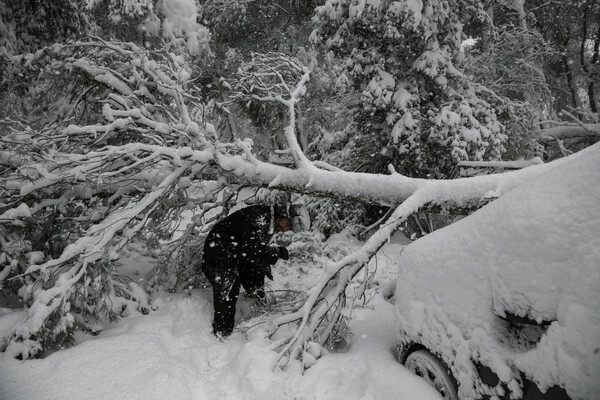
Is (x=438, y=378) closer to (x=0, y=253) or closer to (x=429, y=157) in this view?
→ (x=0, y=253)

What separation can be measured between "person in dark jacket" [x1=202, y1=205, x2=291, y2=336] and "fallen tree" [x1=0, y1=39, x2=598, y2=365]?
1.42 feet

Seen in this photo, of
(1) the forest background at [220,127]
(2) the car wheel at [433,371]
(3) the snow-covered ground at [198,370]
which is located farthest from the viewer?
(1) the forest background at [220,127]

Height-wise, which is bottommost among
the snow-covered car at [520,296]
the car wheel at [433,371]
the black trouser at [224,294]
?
the black trouser at [224,294]

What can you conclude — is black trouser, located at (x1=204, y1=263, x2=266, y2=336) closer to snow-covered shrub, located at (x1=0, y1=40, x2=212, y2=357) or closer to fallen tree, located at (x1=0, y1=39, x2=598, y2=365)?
fallen tree, located at (x1=0, y1=39, x2=598, y2=365)

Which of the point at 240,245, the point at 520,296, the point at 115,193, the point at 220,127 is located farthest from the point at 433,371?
the point at 220,127

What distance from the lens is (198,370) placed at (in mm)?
3037

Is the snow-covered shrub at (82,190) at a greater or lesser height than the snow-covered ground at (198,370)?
greater

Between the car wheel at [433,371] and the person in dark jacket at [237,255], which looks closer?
the car wheel at [433,371]

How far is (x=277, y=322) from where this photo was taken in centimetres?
307

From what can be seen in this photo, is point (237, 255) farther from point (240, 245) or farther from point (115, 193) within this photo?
point (115, 193)

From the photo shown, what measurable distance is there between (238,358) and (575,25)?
1647 centimetres

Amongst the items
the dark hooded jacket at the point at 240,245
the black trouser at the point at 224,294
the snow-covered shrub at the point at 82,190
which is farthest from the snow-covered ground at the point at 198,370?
the dark hooded jacket at the point at 240,245

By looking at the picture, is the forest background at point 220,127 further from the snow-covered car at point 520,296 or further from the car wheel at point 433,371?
the snow-covered car at point 520,296

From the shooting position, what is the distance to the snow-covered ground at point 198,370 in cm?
239
